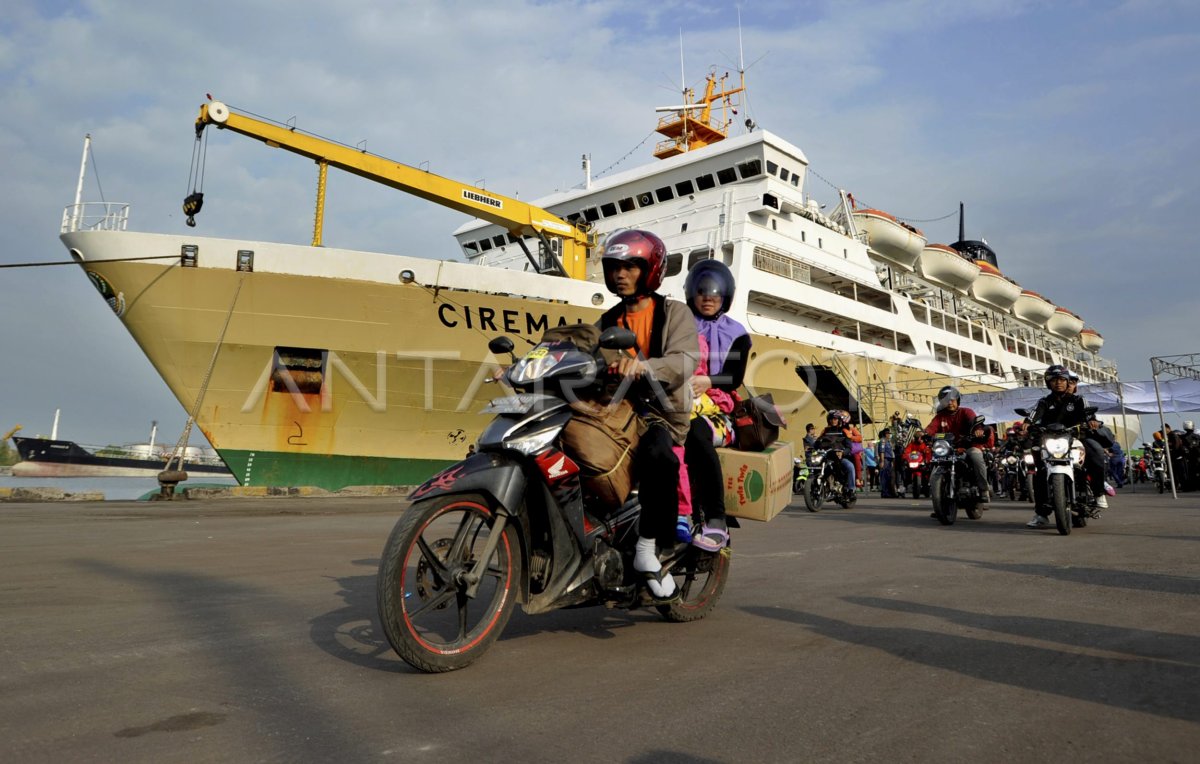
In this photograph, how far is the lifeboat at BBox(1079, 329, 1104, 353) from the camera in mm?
47500

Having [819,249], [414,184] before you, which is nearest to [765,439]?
[414,184]

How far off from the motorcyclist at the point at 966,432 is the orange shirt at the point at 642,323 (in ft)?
19.1

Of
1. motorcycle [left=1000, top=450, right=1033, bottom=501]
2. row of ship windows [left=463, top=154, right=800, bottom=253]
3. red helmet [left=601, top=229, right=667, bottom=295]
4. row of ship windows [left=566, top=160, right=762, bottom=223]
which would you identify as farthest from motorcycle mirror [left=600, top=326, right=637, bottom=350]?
row of ship windows [left=566, top=160, right=762, bottom=223]

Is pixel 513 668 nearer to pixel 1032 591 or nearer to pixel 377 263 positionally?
pixel 1032 591

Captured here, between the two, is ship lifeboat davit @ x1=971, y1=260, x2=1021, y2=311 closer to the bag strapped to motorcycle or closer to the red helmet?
the bag strapped to motorcycle

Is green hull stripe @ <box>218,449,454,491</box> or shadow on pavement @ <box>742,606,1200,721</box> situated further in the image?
green hull stripe @ <box>218,449,454,491</box>

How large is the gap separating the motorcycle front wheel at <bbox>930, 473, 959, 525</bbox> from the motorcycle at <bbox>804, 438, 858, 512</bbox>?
A: 2.75m

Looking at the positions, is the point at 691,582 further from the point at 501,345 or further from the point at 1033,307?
the point at 1033,307

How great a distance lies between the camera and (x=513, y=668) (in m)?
2.37

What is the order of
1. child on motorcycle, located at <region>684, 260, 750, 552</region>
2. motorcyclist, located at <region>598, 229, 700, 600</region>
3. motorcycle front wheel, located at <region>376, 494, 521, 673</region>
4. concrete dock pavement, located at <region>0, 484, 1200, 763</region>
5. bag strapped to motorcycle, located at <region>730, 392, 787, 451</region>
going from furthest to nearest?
bag strapped to motorcycle, located at <region>730, 392, 787, 451</region> < child on motorcycle, located at <region>684, 260, 750, 552</region> < motorcyclist, located at <region>598, 229, 700, 600</region> < motorcycle front wheel, located at <region>376, 494, 521, 673</region> < concrete dock pavement, located at <region>0, 484, 1200, 763</region>

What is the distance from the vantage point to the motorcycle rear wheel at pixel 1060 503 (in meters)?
6.48

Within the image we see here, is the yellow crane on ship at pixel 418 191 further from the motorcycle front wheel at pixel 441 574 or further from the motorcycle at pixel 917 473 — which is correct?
the motorcycle front wheel at pixel 441 574

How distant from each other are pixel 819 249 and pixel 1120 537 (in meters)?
17.0

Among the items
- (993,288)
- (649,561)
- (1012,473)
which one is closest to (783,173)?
(1012,473)
